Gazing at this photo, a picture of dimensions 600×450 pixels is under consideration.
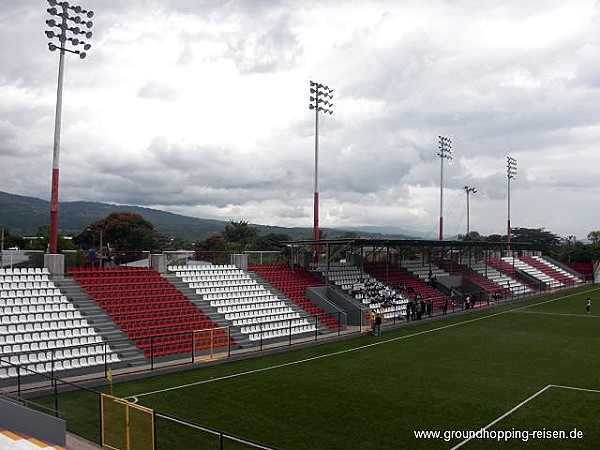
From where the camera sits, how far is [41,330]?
2075 cm

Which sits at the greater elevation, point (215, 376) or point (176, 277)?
point (176, 277)

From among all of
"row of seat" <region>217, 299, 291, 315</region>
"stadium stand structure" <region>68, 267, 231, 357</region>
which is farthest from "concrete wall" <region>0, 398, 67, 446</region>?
"row of seat" <region>217, 299, 291, 315</region>

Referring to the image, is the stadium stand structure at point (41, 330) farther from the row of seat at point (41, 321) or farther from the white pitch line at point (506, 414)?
the white pitch line at point (506, 414)

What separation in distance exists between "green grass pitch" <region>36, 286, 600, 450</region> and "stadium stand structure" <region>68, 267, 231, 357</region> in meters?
2.42

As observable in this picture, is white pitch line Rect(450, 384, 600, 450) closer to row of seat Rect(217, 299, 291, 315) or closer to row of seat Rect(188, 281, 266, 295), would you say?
row of seat Rect(217, 299, 291, 315)

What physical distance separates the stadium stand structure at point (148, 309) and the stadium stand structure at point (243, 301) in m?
1.40

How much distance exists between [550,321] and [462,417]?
23584 mm

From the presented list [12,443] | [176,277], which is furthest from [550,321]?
[12,443]

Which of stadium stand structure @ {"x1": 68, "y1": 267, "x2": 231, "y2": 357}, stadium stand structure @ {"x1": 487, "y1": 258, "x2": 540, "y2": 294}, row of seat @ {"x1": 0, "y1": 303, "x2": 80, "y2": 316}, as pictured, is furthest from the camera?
stadium stand structure @ {"x1": 487, "y1": 258, "x2": 540, "y2": 294}

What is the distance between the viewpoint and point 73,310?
2277 cm

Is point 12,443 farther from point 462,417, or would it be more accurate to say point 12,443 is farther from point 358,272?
point 358,272

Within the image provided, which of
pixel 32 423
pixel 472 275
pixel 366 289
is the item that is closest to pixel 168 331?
pixel 32 423

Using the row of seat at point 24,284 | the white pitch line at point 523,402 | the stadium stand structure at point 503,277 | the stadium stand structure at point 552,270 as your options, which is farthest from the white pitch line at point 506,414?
the stadium stand structure at point 552,270

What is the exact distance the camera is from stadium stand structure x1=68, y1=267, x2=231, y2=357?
23.3m
